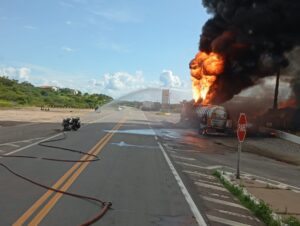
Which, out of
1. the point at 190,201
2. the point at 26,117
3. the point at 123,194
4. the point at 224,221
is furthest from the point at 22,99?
the point at 224,221

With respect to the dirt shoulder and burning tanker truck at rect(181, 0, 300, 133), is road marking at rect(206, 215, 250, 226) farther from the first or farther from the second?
the dirt shoulder

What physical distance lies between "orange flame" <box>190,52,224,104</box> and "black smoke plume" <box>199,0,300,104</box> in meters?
0.57

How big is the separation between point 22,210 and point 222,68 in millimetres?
35178

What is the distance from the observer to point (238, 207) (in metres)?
10.4

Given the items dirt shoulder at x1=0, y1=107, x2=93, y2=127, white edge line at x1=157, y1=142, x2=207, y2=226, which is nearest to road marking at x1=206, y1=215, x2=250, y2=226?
white edge line at x1=157, y1=142, x2=207, y2=226

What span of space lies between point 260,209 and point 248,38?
30.1 meters

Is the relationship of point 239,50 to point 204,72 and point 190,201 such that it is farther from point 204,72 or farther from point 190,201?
point 190,201

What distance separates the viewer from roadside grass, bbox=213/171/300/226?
29.0ft

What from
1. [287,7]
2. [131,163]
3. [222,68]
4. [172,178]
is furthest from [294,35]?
[172,178]

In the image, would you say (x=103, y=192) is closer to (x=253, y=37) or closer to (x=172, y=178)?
(x=172, y=178)

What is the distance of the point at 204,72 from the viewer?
43.4 meters

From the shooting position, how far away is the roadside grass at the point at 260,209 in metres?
8.84

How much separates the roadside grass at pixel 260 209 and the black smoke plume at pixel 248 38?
25965 millimetres

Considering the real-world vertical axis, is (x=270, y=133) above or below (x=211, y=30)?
below
